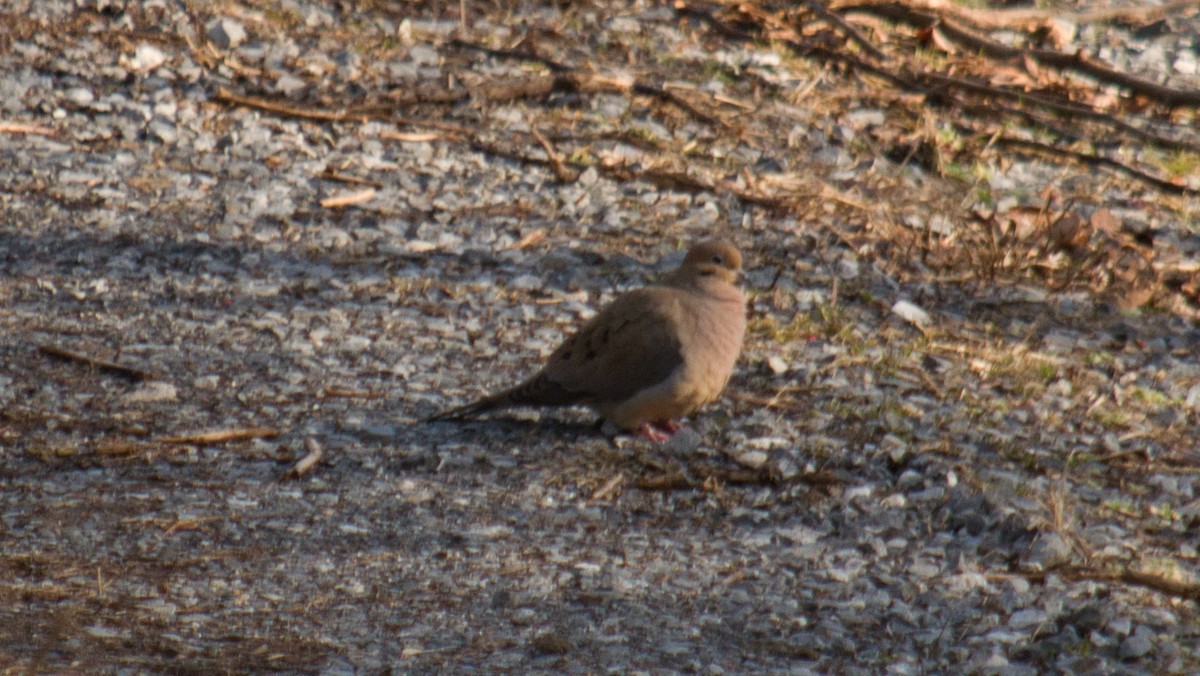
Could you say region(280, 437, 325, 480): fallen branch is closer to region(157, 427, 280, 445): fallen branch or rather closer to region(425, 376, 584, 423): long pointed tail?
region(157, 427, 280, 445): fallen branch

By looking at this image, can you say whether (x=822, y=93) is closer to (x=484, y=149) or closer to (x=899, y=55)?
(x=899, y=55)

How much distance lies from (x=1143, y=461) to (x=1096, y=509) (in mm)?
531

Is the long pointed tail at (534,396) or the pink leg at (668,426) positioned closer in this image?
the long pointed tail at (534,396)

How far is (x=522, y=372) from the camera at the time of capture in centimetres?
562

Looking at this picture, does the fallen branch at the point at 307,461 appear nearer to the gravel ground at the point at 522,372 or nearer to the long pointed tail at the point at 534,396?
the gravel ground at the point at 522,372

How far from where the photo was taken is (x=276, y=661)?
356 centimetres

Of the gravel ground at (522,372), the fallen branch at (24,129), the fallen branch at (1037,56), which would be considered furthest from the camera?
the fallen branch at (1037,56)

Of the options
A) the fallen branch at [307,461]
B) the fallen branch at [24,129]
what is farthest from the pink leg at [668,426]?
the fallen branch at [24,129]

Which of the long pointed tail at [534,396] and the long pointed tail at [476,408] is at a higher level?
the long pointed tail at [534,396]

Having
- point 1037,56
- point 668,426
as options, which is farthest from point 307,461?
point 1037,56

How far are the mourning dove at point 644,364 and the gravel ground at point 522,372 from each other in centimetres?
14

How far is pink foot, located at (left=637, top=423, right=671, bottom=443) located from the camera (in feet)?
16.8

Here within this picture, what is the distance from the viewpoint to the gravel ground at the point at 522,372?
12.9 feet

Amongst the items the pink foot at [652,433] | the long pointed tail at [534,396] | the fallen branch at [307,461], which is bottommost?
the fallen branch at [307,461]
